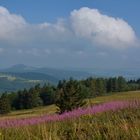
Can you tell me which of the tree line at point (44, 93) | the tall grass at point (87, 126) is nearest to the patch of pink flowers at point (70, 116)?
the tall grass at point (87, 126)

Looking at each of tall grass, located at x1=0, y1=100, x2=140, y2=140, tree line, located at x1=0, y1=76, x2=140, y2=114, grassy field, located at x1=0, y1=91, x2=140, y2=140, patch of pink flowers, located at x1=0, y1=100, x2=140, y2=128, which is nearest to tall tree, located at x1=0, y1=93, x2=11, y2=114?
tree line, located at x1=0, y1=76, x2=140, y2=114

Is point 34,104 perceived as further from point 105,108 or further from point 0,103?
point 105,108

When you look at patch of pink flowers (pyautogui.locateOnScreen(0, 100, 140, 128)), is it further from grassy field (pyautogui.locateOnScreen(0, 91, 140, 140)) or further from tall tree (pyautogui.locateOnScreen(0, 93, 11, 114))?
tall tree (pyautogui.locateOnScreen(0, 93, 11, 114))

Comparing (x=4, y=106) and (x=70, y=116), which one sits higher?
(x=70, y=116)

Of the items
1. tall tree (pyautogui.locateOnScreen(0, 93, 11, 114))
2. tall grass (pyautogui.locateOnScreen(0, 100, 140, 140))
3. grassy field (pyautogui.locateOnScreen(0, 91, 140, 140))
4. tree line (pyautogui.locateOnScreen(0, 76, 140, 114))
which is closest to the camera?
grassy field (pyautogui.locateOnScreen(0, 91, 140, 140))

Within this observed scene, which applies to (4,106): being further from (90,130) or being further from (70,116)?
(90,130)

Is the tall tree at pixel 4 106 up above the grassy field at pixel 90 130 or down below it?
below

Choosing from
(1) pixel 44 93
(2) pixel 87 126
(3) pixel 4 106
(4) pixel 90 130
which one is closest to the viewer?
(4) pixel 90 130

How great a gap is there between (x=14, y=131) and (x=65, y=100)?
27830mm

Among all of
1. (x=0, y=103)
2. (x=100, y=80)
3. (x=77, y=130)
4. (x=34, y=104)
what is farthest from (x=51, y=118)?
(x=100, y=80)

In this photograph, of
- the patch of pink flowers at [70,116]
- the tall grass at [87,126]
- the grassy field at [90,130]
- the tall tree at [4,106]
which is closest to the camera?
the grassy field at [90,130]

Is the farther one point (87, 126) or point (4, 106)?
point (4, 106)

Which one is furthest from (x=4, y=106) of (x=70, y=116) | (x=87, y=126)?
(x=87, y=126)

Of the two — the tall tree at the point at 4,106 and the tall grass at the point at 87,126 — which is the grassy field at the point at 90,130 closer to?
the tall grass at the point at 87,126
